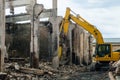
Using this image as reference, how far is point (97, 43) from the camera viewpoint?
26.0m

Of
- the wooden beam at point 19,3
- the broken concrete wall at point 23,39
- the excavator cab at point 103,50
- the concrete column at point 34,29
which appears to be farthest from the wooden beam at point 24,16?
the excavator cab at point 103,50

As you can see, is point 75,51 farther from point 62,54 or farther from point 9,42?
point 9,42

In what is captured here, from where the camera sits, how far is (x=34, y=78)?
17.4m

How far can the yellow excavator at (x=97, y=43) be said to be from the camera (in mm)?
24703

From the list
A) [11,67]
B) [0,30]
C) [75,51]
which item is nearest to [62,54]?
[75,51]

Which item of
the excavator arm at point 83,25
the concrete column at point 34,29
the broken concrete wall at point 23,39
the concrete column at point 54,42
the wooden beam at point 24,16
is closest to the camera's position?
the concrete column at point 34,29

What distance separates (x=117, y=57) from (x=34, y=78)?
961 centimetres

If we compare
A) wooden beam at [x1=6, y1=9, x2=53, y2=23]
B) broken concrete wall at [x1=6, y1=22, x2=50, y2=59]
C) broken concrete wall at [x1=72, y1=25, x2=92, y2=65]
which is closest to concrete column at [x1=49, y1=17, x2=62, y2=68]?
wooden beam at [x1=6, y1=9, x2=53, y2=23]

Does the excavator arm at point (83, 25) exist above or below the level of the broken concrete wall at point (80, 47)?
above

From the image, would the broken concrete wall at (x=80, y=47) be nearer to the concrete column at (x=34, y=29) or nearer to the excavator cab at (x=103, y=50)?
the excavator cab at (x=103, y=50)

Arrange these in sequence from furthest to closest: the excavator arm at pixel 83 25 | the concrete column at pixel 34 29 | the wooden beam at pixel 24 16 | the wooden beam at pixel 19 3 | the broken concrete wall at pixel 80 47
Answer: the broken concrete wall at pixel 80 47 → the excavator arm at pixel 83 25 → the wooden beam at pixel 24 16 → the wooden beam at pixel 19 3 → the concrete column at pixel 34 29

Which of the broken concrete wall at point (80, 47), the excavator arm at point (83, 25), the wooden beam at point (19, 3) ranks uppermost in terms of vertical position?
the wooden beam at point (19, 3)

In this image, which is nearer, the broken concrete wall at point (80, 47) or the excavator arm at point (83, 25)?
the excavator arm at point (83, 25)

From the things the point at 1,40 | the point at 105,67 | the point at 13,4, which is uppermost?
the point at 13,4
